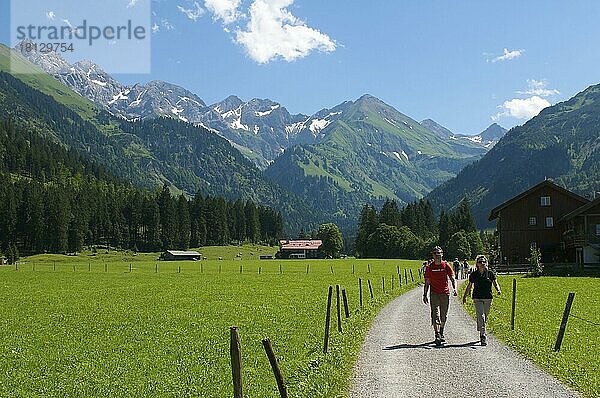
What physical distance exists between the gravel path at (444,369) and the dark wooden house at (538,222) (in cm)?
7004

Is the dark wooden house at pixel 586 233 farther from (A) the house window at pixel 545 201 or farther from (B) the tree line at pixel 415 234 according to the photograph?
(B) the tree line at pixel 415 234

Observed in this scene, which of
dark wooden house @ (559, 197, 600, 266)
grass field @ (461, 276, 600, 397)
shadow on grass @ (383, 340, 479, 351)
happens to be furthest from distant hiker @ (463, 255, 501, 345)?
dark wooden house @ (559, 197, 600, 266)

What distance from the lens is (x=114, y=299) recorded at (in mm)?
43250

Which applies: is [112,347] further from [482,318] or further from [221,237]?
[221,237]

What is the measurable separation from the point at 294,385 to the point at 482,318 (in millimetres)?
8021

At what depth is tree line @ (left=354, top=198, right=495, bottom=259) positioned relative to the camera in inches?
5739

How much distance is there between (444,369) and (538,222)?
78.4m

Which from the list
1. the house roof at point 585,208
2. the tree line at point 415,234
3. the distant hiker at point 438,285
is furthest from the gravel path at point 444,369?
the tree line at point 415,234

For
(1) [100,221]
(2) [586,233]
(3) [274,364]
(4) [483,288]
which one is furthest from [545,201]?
(1) [100,221]

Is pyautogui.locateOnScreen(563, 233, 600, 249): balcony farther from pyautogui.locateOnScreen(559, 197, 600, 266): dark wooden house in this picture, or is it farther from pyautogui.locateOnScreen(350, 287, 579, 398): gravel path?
pyautogui.locateOnScreen(350, 287, 579, 398): gravel path

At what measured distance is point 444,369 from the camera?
1541cm

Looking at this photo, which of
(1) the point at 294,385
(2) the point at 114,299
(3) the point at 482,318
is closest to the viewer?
(1) the point at 294,385

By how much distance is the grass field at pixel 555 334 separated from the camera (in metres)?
15.1

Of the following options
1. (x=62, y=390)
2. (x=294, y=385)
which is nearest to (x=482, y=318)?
(x=294, y=385)
